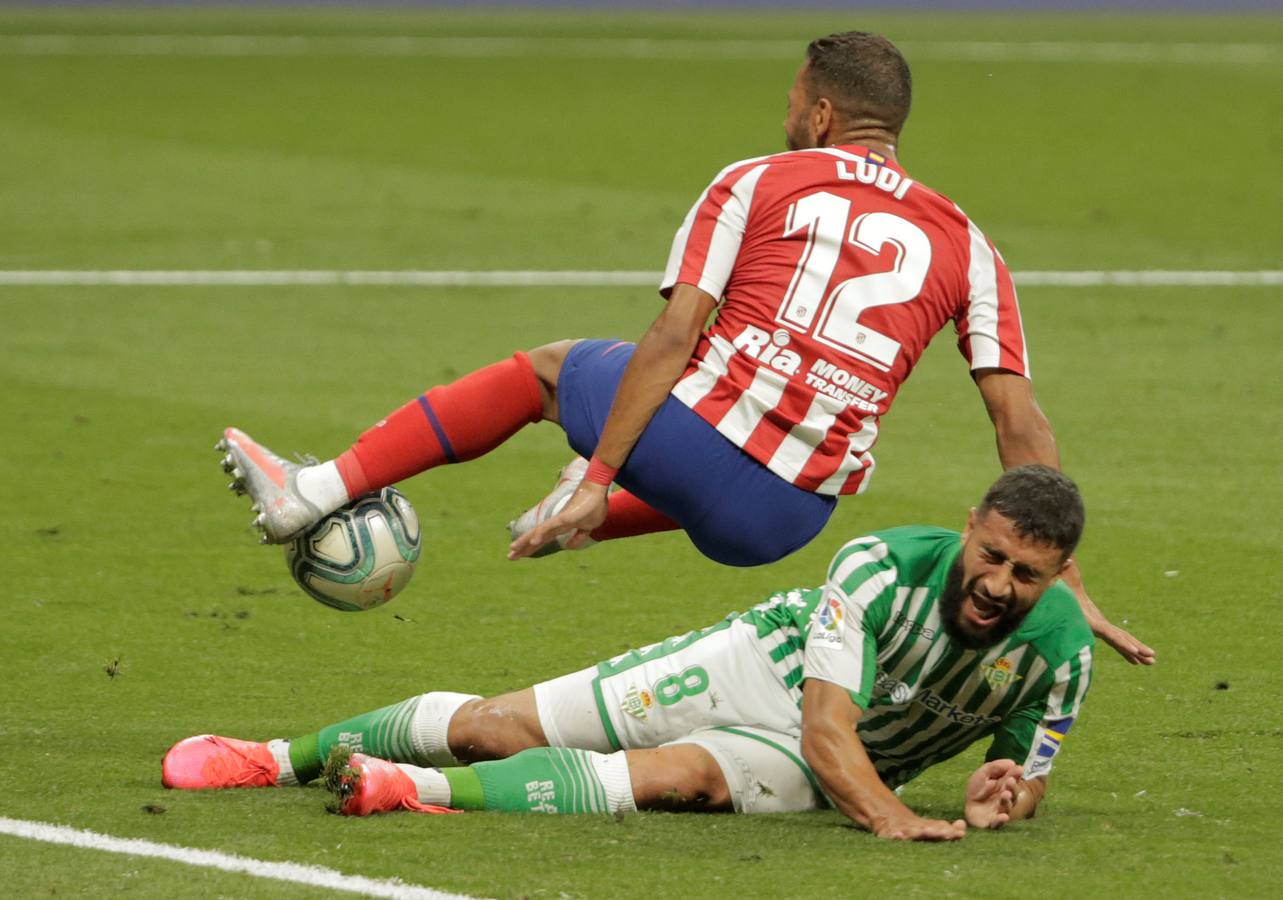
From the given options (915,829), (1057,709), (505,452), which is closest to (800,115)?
(1057,709)

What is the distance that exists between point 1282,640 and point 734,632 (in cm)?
251

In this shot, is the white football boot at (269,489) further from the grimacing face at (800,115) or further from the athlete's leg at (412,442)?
the grimacing face at (800,115)

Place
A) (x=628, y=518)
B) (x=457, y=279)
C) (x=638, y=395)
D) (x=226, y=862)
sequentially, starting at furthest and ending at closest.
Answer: (x=457, y=279) → (x=628, y=518) → (x=638, y=395) → (x=226, y=862)

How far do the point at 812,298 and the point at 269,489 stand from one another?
→ 1.52 m

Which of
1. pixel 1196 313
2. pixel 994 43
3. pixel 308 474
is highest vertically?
pixel 994 43

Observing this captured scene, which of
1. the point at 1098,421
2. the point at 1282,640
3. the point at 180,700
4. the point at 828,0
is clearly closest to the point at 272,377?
the point at 1098,421

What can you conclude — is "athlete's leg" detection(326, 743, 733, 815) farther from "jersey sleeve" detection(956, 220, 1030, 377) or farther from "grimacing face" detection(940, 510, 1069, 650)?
"jersey sleeve" detection(956, 220, 1030, 377)

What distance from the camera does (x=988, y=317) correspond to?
5.89 m

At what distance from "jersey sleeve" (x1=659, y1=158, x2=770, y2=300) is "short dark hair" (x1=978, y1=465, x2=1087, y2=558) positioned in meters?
0.96

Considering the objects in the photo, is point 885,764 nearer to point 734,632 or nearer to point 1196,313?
point 734,632

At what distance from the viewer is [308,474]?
19.5ft

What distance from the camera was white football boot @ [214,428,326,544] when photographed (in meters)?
5.88

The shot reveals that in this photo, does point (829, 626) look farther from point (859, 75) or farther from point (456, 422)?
point (859, 75)

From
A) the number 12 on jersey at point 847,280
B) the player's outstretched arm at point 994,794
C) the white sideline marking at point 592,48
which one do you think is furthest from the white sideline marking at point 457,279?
the white sideline marking at point 592,48
